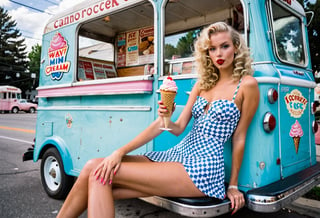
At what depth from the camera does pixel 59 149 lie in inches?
147

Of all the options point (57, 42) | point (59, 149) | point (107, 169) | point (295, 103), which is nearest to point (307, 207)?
point (295, 103)

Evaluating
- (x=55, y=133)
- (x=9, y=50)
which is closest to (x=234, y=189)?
(x=55, y=133)

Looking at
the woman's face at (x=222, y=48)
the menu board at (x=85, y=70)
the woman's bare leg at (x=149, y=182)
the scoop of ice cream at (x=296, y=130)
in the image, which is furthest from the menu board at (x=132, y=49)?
the woman's bare leg at (x=149, y=182)

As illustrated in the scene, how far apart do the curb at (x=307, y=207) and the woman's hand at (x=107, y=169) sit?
104 inches

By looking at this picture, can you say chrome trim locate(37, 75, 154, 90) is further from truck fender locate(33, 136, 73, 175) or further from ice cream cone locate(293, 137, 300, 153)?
ice cream cone locate(293, 137, 300, 153)

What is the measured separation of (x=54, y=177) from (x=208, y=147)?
106 inches

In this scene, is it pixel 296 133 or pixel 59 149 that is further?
pixel 59 149

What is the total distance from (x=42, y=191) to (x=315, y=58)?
35.4 ft

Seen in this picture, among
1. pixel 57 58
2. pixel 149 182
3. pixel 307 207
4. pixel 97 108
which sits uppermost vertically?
pixel 57 58

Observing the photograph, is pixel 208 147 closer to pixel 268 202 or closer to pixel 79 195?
pixel 268 202

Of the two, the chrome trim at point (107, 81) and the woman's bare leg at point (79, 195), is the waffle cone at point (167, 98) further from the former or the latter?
the chrome trim at point (107, 81)

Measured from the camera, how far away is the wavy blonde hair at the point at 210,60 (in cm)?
216

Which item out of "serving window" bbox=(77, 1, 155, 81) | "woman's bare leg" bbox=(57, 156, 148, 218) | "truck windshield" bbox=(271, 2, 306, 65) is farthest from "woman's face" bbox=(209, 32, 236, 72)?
"serving window" bbox=(77, 1, 155, 81)

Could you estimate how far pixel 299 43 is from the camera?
3.19m
